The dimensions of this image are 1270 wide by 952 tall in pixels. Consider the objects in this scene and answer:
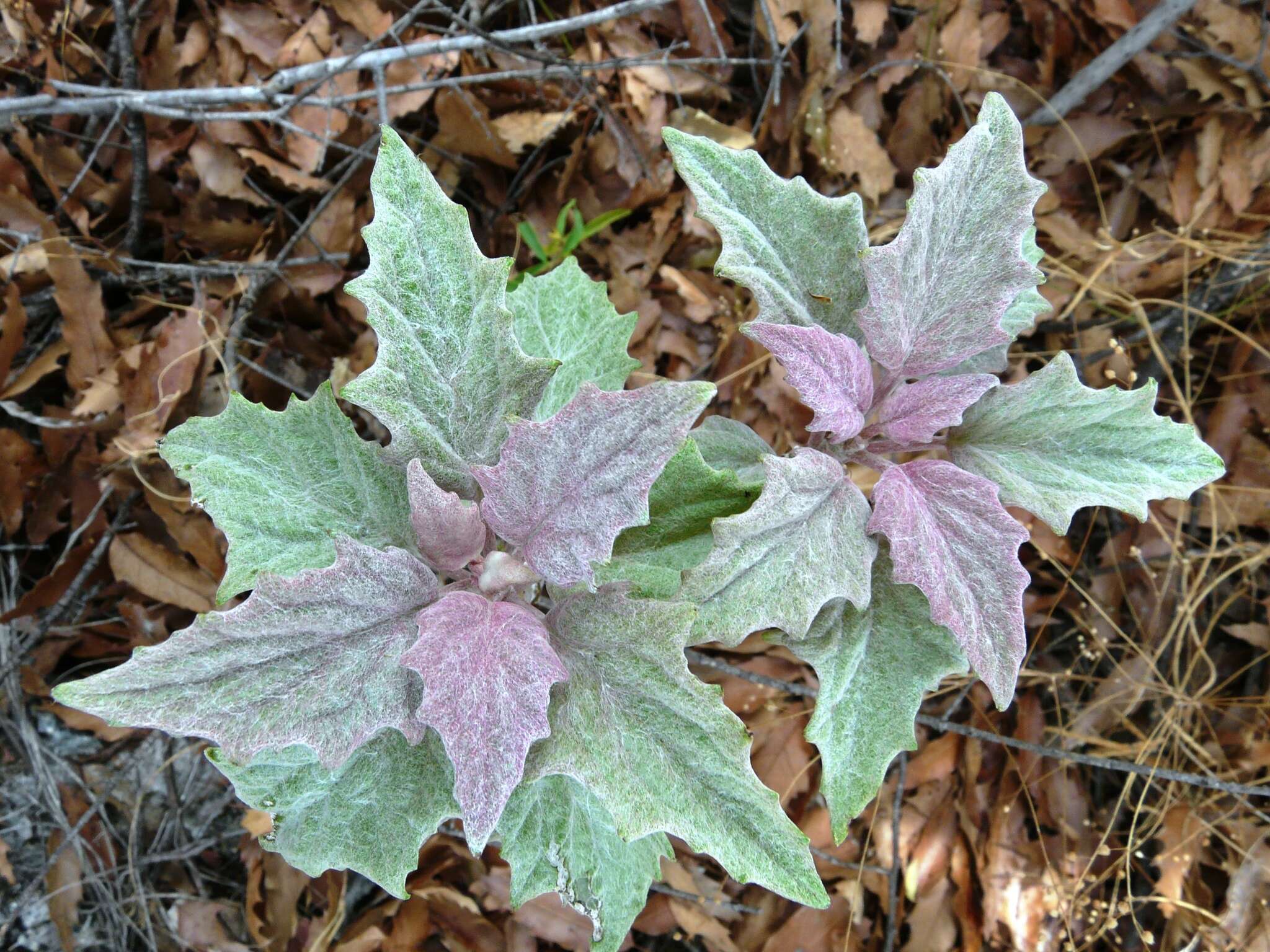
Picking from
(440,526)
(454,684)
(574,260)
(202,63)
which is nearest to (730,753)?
(454,684)

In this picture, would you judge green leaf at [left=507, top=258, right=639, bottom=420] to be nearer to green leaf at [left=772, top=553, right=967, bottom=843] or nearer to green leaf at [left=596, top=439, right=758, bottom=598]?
green leaf at [left=596, top=439, right=758, bottom=598]

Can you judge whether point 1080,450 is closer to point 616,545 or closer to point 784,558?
point 784,558

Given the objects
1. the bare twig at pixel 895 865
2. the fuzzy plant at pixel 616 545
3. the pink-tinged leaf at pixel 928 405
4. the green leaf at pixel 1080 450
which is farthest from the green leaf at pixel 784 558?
the bare twig at pixel 895 865

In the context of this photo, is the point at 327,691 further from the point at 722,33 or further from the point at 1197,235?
the point at 1197,235

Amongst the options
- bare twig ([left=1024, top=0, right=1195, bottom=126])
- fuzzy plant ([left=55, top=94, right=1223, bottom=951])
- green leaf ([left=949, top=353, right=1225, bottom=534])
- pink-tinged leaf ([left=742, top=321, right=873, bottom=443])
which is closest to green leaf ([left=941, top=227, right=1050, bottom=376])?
fuzzy plant ([left=55, top=94, right=1223, bottom=951])

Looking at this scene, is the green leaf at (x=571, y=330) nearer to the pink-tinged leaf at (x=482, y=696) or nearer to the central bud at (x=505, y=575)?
the central bud at (x=505, y=575)

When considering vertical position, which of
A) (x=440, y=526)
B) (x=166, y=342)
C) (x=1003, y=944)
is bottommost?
(x=1003, y=944)
